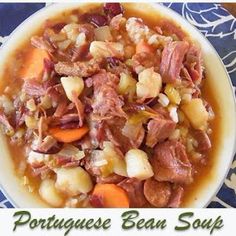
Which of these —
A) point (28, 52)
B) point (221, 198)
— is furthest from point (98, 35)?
point (221, 198)

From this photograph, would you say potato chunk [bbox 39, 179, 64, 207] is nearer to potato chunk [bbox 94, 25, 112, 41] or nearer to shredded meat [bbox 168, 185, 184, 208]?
shredded meat [bbox 168, 185, 184, 208]

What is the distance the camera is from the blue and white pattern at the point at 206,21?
328cm

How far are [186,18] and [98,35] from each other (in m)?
0.59

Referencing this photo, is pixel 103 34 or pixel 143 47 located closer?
pixel 143 47

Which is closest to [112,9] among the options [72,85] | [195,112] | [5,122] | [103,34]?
[103,34]

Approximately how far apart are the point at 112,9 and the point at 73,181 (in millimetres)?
1062

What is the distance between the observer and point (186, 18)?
339 cm

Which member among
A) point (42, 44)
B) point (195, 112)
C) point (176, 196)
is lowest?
point (176, 196)

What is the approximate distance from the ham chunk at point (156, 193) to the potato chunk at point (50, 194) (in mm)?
398

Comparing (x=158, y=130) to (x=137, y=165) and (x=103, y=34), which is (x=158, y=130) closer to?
(x=137, y=165)

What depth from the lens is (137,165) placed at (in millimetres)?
2676

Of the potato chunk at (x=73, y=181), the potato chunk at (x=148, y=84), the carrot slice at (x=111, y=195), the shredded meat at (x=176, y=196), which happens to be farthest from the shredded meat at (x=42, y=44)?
the shredded meat at (x=176, y=196)

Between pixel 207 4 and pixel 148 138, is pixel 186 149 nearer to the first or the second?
pixel 148 138

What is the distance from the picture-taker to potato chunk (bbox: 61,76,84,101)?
279cm
